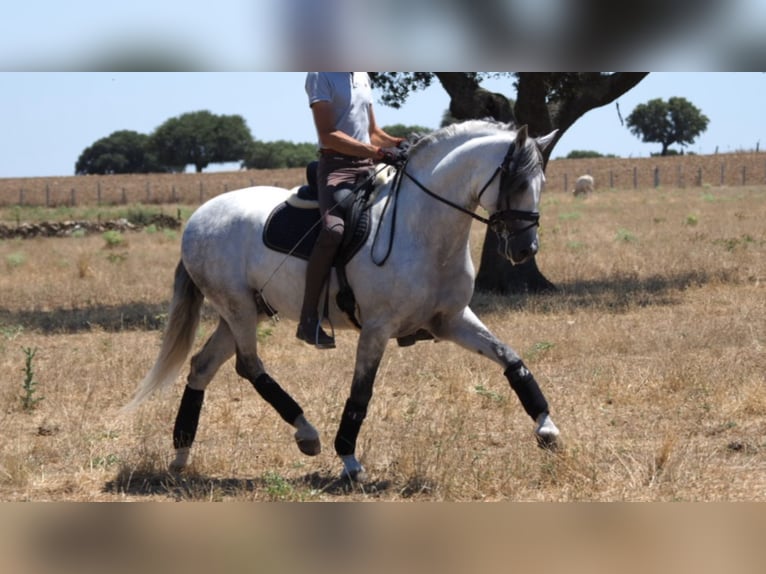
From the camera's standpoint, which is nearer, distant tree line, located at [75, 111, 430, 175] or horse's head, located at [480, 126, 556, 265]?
horse's head, located at [480, 126, 556, 265]

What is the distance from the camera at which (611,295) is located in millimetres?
14562

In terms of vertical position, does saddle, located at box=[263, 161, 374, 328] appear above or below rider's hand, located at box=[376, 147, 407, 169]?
below

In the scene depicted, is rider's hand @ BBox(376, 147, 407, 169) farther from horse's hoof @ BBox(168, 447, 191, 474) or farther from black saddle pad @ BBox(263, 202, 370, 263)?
horse's hoof @ BBox(168, 447, 191, 474)

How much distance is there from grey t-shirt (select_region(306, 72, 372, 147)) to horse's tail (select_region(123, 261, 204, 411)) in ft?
5.99

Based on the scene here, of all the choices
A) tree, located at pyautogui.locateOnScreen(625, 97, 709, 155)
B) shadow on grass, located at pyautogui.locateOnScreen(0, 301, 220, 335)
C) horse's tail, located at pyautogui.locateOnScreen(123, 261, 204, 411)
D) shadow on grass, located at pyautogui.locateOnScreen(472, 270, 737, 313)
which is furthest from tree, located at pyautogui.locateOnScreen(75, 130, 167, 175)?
horse's tail, located at pyautogui.locateOnScreen(123, 261, 204, 411)

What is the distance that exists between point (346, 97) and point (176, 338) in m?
2.27

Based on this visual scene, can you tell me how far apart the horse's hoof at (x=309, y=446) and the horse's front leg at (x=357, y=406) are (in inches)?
8.9

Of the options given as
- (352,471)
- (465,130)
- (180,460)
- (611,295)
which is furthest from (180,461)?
(611,295)

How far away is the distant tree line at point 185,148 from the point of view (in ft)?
340

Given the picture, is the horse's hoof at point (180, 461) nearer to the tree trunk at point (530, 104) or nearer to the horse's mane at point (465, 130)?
the horse's mane at point (465, 130)

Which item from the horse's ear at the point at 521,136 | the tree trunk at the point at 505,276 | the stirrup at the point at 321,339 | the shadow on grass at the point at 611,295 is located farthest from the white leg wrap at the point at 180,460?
the tree trunk at the point at 505,276

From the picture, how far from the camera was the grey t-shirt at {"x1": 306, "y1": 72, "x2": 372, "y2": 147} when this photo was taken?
6.64m

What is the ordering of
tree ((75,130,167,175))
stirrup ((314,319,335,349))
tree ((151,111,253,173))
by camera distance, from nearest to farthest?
stirrup ((314,319,335,349)) < tree ((151,111,253,173)) < tree ((75,130,167,175))

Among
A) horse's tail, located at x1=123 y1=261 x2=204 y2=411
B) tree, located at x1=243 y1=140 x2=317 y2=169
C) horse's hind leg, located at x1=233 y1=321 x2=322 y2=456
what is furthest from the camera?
tree, located at x1=243 y1=140 x2=317 y2=169
